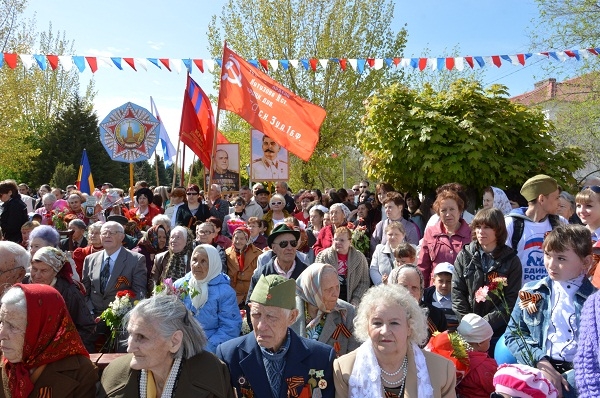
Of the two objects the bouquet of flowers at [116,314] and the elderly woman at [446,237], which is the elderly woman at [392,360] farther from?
the elderly woman at [446,237]

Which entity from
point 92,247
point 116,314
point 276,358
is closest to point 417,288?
point 276,358

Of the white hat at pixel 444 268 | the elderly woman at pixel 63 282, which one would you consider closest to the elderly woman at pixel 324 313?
the white hat at pixel 444 268

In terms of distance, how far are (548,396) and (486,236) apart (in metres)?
1.80

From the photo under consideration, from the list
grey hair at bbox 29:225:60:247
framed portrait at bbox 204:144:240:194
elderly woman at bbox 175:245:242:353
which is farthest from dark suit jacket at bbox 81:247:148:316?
framed portrait at bbox 204:144:240:194

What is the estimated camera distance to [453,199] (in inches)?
224

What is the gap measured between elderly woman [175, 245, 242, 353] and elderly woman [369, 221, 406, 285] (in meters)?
2.00

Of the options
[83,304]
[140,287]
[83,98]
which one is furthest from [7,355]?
[83,98]

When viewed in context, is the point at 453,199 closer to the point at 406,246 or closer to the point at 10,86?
the point at 406,246

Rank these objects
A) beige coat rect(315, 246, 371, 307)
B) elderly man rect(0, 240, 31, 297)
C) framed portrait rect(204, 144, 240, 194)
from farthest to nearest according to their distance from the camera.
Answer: framed portrait rect(204, 144, 240, 194)
beige coat rect(315, 246, 371, 307)
elderly man rect(0, 240, 31, 297)

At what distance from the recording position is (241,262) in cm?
687

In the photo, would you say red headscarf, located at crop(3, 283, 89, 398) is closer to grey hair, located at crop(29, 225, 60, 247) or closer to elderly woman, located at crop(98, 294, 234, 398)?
elderly woman, located at crop(98, 294, 234, 398)

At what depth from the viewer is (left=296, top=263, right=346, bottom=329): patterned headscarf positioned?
397 centimetres

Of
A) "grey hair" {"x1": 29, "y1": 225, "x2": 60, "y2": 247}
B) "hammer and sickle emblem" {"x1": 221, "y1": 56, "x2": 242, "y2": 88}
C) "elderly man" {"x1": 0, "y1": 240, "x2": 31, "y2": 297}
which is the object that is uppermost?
"hammer and sickle emblem" {"x1": 221, "y1": 56, "x2": 242, "y2": 88}

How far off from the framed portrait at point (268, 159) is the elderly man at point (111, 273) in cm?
609
